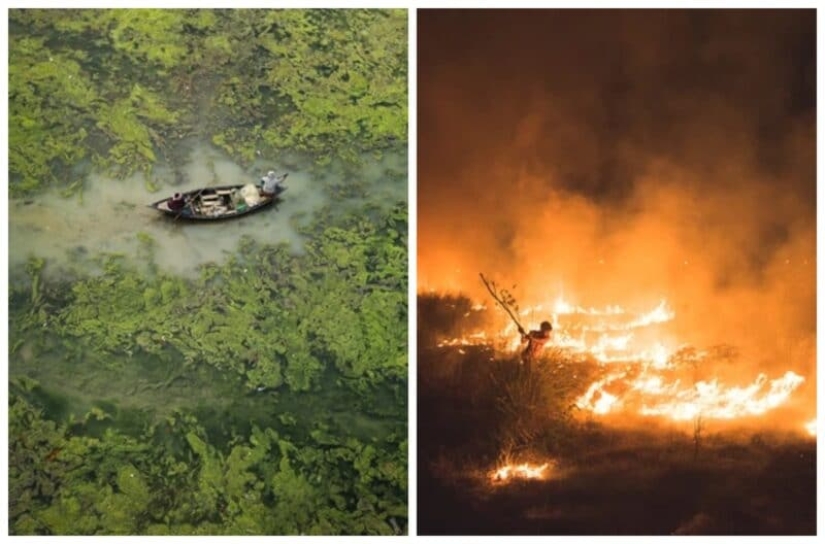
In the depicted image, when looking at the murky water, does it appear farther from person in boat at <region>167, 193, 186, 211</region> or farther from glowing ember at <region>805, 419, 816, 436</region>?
glowing ember at <region>805, 419, 816, 436</region>

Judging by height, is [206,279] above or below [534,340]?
above

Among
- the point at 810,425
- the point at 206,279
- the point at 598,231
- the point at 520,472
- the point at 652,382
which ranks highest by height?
the point at 598,231

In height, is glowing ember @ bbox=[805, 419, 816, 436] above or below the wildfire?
below

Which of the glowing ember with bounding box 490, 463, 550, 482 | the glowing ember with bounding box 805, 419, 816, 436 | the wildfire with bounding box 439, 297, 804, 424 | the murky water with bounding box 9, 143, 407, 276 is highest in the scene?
the murky water with bounding box 9, 143, 407, 276

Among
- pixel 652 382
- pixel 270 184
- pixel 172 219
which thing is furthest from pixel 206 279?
pixel 652 382

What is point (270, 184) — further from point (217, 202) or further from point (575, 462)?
point (575, 462)

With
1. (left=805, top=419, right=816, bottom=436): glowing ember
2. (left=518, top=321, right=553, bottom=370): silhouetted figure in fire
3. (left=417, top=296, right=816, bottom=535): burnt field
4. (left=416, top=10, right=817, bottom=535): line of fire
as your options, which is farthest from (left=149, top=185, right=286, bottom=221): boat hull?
(left=805, top=419, right=816, bottom=436): glowing ember

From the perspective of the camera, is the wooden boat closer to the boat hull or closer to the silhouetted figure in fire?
the boat hull

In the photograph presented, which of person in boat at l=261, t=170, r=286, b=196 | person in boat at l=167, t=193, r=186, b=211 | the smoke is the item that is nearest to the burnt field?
the smoke
